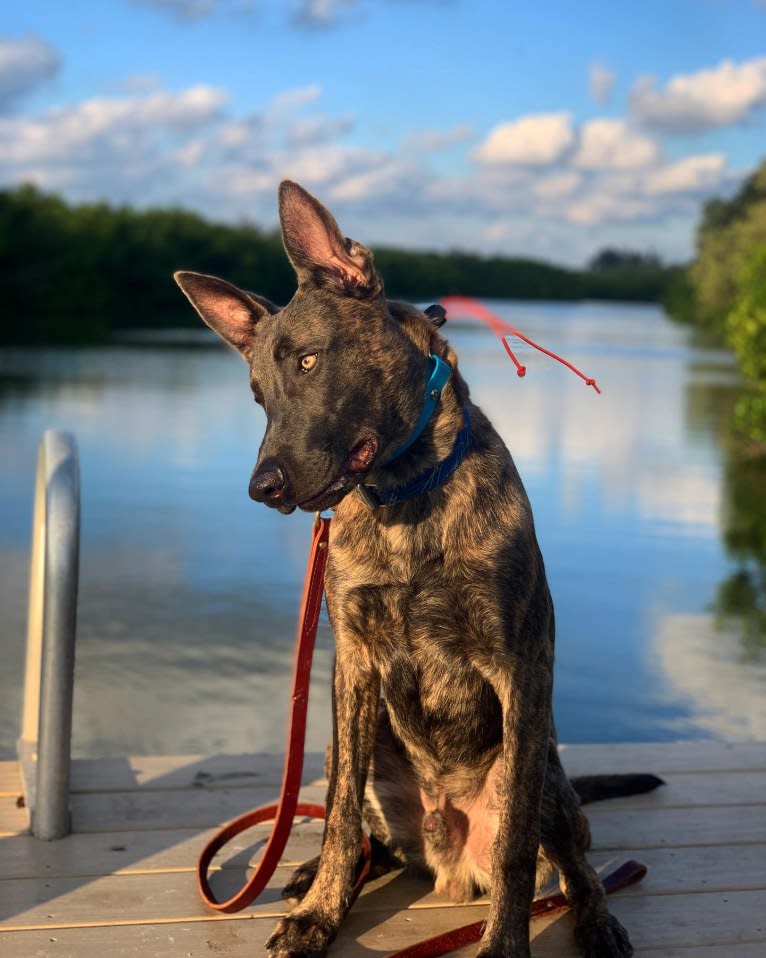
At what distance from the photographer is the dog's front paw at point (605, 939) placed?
287 cm

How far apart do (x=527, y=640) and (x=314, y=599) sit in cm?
59

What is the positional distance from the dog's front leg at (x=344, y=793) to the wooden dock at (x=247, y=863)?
100 millimetres

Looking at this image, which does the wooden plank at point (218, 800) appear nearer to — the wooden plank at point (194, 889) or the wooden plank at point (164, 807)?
the wooden plank at point (164, 807)

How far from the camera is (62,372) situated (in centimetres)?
2225

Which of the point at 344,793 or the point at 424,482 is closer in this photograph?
the point at 424,482

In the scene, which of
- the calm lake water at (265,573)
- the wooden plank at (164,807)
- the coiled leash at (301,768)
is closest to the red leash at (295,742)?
the coiled leash at (301,768)

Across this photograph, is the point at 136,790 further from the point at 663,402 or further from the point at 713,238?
the point at 713,238

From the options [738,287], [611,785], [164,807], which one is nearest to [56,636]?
[164,807]

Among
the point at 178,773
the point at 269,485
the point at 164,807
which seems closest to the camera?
the point at 269,485

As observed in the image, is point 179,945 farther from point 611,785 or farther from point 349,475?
point 611,785

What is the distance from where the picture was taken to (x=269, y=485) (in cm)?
247

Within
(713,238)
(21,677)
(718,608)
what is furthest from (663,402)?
(713,238)

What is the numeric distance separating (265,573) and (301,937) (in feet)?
18.4

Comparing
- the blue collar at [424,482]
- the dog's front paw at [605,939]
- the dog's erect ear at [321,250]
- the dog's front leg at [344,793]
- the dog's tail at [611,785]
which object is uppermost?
the dog's erect ear at [321,250]
